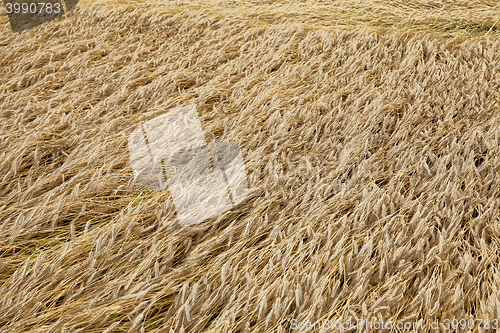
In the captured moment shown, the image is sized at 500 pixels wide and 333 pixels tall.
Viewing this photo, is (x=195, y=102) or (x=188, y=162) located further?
(x=195, y=102)

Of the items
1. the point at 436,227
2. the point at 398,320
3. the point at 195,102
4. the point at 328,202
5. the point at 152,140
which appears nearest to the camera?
the point at 398,320

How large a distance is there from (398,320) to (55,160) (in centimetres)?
164

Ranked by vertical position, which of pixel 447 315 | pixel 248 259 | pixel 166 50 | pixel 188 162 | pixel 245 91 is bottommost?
pixel 447 315

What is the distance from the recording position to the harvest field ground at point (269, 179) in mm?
1189

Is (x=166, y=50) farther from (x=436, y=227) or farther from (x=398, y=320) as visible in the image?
(x=398, y=320)

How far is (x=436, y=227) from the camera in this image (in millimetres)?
1381

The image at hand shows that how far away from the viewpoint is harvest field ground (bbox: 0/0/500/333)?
1189 millimetres

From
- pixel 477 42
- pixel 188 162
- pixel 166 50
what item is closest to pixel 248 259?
pixel 188 162

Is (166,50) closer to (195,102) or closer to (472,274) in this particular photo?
(195,102)

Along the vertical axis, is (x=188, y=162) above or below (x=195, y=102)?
below

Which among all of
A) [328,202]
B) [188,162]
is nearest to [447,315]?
[328,202]

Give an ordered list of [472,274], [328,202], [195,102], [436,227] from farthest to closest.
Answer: [195,102] → [328,202] → [436,227] → [472,274]

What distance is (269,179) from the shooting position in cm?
160

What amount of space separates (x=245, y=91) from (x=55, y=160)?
1084mm
